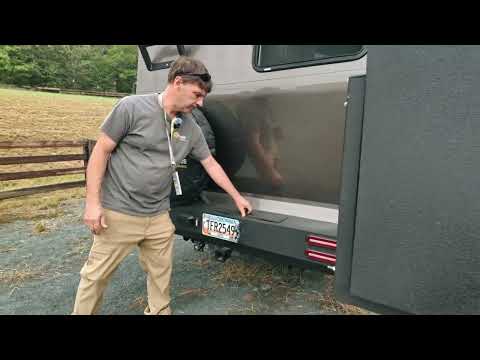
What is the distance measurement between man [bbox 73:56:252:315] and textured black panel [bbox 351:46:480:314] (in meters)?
A: 1.20

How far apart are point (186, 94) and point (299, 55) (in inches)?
36.3

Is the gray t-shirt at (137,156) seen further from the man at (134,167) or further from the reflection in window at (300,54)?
the reflection in window at (300,54)

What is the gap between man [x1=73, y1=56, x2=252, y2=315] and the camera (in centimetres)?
195

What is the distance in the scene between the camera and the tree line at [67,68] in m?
31.6

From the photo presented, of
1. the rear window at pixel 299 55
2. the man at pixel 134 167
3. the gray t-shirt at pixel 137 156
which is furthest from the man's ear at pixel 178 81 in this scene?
the rear window at pixel 299 55

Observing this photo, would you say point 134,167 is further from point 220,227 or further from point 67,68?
point 67,68

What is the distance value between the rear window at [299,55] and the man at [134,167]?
610mm

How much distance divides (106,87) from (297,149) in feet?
135

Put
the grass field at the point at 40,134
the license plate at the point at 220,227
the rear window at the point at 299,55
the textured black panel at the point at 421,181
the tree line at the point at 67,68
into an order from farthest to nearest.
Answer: the tree line at the point at 67,68
the grass field at the point at 40,134
the license plate at the point at 220,227
the rear window at the point at 299,55
the textured black panel at the point at 421,181

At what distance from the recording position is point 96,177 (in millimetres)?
1948

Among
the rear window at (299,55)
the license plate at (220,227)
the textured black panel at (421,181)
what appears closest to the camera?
the textured black panel at (421,181)

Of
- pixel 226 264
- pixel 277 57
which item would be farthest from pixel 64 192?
pixel 277 57

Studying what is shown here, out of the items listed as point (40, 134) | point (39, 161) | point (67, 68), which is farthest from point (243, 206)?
point (67, 68)
